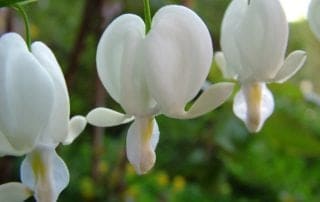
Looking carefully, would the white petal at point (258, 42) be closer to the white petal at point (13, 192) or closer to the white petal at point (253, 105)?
the white petal at point (253, 105)

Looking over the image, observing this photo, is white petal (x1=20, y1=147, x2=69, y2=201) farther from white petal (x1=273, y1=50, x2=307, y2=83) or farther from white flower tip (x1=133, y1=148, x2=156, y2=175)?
white petal (x1=273, y1=50, x2=307, y2=83)

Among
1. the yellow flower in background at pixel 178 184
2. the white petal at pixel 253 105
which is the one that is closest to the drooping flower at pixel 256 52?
the white petal at pixel 253 105

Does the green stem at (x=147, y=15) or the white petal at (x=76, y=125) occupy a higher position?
the green stem at (x=147, y=15)

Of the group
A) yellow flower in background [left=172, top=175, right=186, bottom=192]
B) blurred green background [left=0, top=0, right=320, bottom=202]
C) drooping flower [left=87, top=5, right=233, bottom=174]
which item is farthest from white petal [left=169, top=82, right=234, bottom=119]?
yellow flower in background [left=172, top=175, right=186, bottom=192]

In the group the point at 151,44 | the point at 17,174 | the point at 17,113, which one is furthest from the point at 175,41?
the point at 17,174

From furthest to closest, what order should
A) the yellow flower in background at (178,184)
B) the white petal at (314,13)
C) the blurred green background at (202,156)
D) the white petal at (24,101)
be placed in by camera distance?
the yellow flower in background at (178,184), the blurred green background at (202,156), the white petal at (314,13), the white petal at (24,101)

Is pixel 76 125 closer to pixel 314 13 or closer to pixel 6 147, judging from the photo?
pixel 6 147

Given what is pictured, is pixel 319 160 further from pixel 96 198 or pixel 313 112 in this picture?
pixel 96 198
